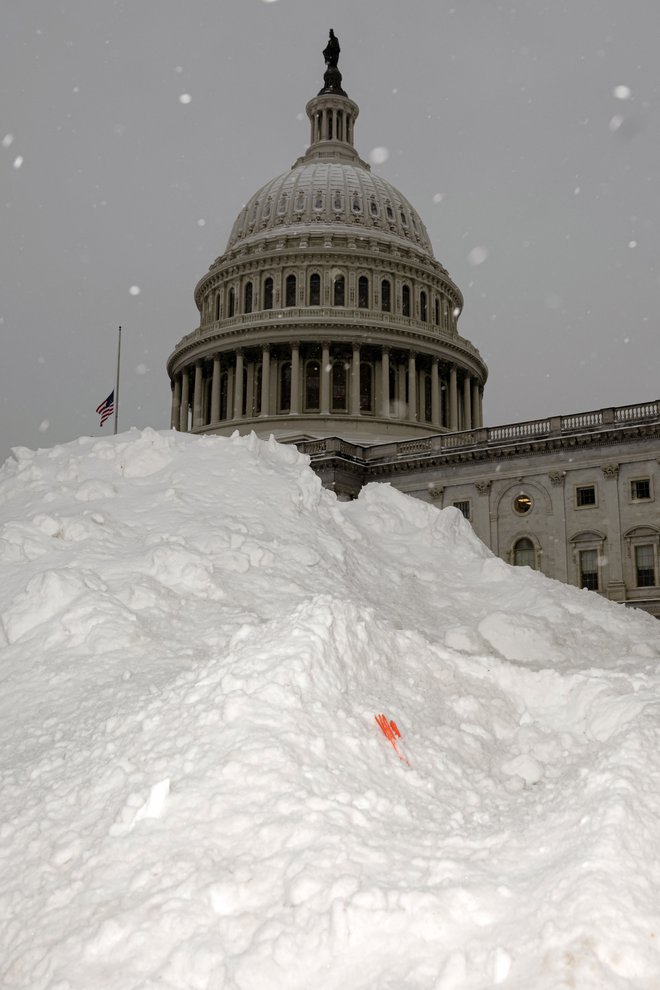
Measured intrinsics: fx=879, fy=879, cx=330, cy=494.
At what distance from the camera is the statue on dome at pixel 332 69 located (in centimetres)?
8769

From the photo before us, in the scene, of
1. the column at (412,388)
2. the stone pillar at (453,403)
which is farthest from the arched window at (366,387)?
the stone pillar at (453,403)

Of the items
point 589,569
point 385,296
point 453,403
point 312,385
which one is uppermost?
point 385,296

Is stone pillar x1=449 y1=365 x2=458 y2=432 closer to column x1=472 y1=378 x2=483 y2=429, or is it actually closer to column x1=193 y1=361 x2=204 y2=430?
column x1=472 y1=378 x2=483 y2=429

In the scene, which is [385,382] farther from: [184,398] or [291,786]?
[291,786]

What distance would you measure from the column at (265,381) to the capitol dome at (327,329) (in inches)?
3.6

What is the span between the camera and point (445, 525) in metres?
17.2

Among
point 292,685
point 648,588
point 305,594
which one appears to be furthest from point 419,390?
point 292,685

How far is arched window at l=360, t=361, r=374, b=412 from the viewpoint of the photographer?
64125 millimetres

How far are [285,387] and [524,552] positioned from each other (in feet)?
87.4

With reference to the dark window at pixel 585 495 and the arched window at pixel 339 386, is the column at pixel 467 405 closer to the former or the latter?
the arched window at pixel 339 386

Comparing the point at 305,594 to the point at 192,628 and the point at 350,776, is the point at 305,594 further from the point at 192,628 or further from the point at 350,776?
the point at 350,776

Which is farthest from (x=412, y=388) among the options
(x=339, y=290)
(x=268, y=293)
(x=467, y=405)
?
(x=268, y=293)

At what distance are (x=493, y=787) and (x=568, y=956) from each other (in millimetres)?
2486

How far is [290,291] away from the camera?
68.3 meters
